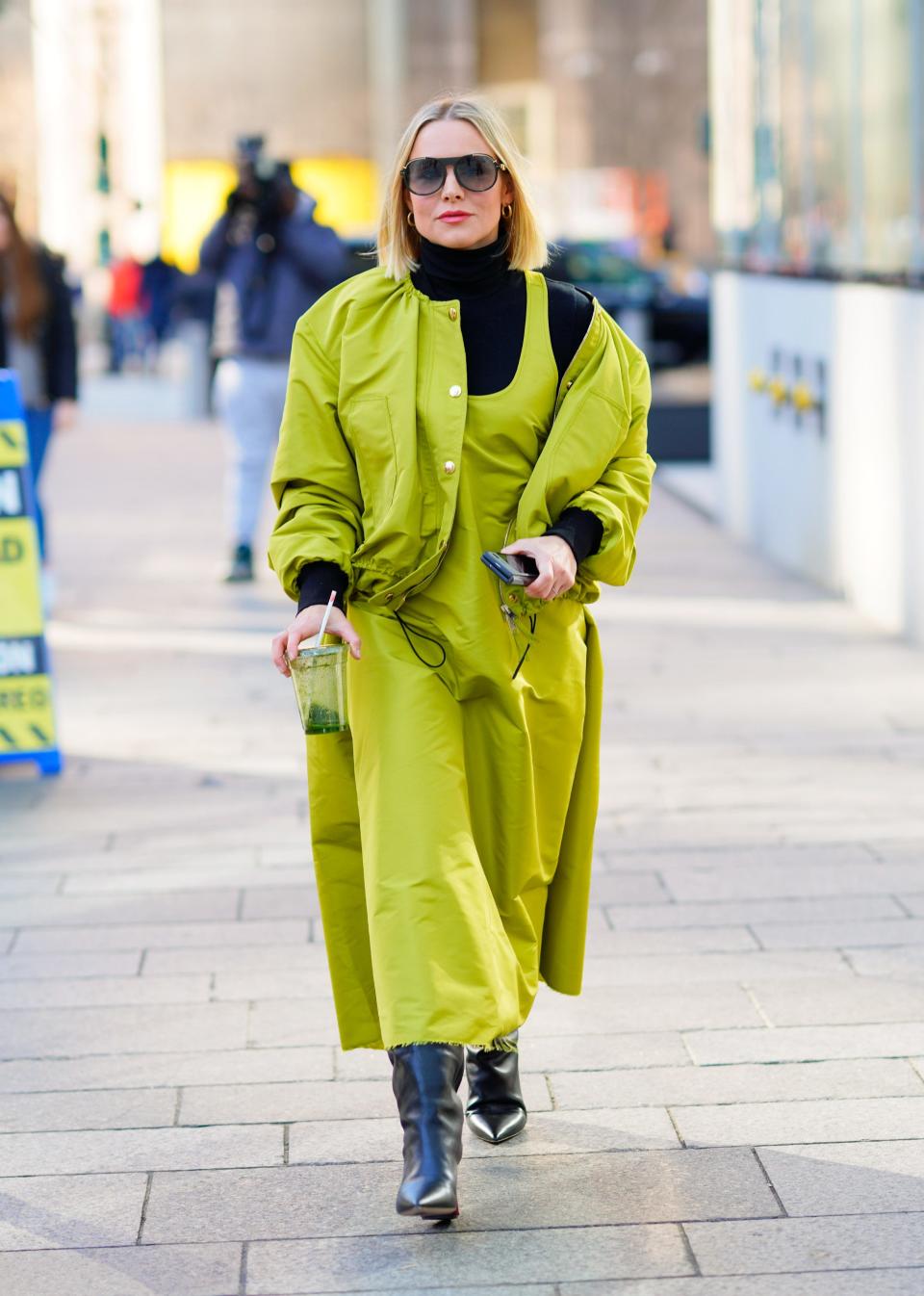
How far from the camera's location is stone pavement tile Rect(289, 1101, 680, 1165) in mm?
3617

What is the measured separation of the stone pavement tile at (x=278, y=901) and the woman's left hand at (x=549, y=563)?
1.93m

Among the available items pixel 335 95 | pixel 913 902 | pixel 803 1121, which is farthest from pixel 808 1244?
pixel 335 95

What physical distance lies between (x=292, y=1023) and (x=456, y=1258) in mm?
1156

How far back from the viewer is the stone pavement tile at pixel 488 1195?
3342 mm

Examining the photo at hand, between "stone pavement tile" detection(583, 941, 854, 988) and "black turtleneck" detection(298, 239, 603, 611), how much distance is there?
142 cm

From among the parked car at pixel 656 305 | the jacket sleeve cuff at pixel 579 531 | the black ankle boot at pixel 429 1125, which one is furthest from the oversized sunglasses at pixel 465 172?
the parked car at pixel 656 305

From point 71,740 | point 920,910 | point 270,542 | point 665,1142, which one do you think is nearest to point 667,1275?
point 665,1142

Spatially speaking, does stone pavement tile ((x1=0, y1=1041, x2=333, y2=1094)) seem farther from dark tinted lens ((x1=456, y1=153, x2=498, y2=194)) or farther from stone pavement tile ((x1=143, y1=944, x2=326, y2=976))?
dark tinted lens ((x1=456, y1=153, x2=498, y2=194))

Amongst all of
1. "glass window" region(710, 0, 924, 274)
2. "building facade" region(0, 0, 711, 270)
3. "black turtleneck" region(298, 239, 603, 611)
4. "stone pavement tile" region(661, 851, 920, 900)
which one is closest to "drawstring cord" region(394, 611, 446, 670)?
"black turtleneck" region(298, 239, 603, 611)

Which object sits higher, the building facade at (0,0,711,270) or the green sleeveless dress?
the building facade at (0,0,711,270)

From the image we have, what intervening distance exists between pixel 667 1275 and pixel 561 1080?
835 mm

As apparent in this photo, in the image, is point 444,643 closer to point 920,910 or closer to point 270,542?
point 270,542

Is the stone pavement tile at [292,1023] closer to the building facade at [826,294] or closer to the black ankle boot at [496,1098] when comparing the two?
the black ankle boot at [496,1098]

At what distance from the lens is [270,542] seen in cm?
350
